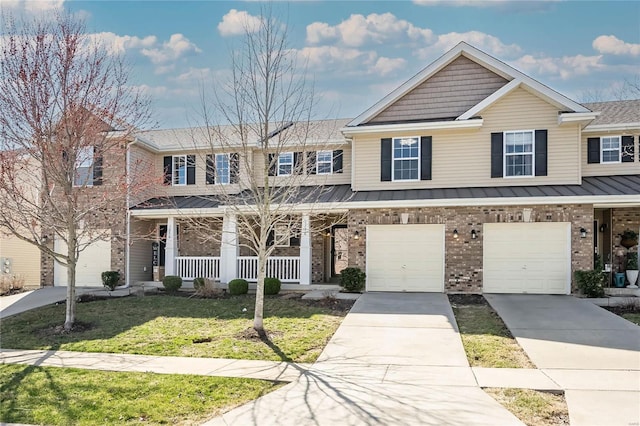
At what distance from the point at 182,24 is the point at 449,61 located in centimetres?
910

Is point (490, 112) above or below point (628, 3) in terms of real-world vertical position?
below

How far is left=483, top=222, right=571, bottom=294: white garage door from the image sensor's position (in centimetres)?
1428

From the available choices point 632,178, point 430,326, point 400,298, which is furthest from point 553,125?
point 430,326

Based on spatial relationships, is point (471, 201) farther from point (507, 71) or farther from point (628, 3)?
point (628, 3)

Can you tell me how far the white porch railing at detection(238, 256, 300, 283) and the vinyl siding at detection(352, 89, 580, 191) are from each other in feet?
12.7

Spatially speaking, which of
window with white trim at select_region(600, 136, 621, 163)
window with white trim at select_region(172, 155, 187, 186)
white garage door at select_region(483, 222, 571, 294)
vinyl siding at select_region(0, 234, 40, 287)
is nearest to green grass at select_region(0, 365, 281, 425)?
white garage door at select_region(483, 222, 571, 294)

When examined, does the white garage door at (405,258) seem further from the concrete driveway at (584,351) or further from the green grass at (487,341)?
the green grass at (487,341)

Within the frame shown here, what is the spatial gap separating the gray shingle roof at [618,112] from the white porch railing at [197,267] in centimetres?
1435

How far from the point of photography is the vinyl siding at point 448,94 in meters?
16.2

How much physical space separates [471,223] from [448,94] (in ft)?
15.8

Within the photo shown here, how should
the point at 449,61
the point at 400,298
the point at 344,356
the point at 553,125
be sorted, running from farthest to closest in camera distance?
the point at 449,61 < the point at 553,125 < the point at 400,298 < the point at 344,356

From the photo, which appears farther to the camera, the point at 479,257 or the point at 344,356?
the point at 479,257

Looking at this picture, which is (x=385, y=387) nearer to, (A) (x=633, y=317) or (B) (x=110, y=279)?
(A) (x=633, y=317)

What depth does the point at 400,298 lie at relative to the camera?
13.9 m
